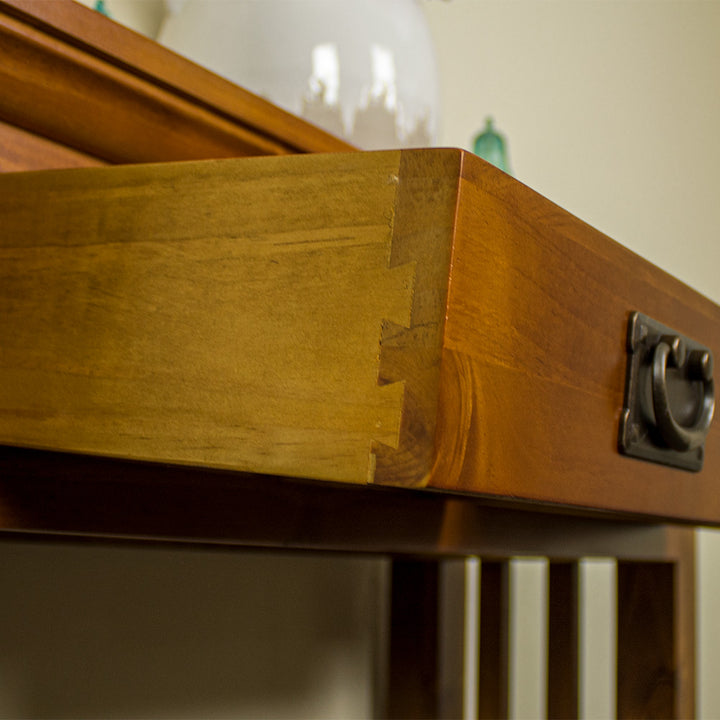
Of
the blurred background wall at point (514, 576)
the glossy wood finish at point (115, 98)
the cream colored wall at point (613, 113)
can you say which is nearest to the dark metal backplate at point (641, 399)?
the glossy wood finish at point (115, 98)

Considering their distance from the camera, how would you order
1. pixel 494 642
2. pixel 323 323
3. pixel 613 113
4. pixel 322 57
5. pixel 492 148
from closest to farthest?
pixel 323 323, pixel 322 57, pixel 492 148, pixel 494 642, pixel 613 113

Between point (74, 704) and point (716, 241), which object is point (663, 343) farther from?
point (716, 241)

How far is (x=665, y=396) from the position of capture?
1.51 ft

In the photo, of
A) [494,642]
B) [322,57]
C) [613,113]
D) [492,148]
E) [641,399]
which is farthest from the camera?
[613,113]

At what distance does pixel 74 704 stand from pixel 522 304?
65 cm

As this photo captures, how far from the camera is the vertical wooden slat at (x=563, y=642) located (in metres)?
1.06

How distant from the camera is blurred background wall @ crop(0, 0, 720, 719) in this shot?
0.84 m

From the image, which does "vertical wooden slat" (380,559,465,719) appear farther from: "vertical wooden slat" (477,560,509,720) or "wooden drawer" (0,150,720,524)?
"wooden drawer" (0,150,720,524)

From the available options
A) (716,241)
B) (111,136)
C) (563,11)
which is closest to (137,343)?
(111,136)

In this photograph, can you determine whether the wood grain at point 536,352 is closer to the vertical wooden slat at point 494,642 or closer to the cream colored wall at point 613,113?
the vertical wooden slat at point 494,642

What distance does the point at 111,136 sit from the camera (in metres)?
0.55

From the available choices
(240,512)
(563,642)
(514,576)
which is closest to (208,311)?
(240,512)

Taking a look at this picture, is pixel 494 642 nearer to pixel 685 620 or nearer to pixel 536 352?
pixel 685 620

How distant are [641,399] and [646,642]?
54 cm
